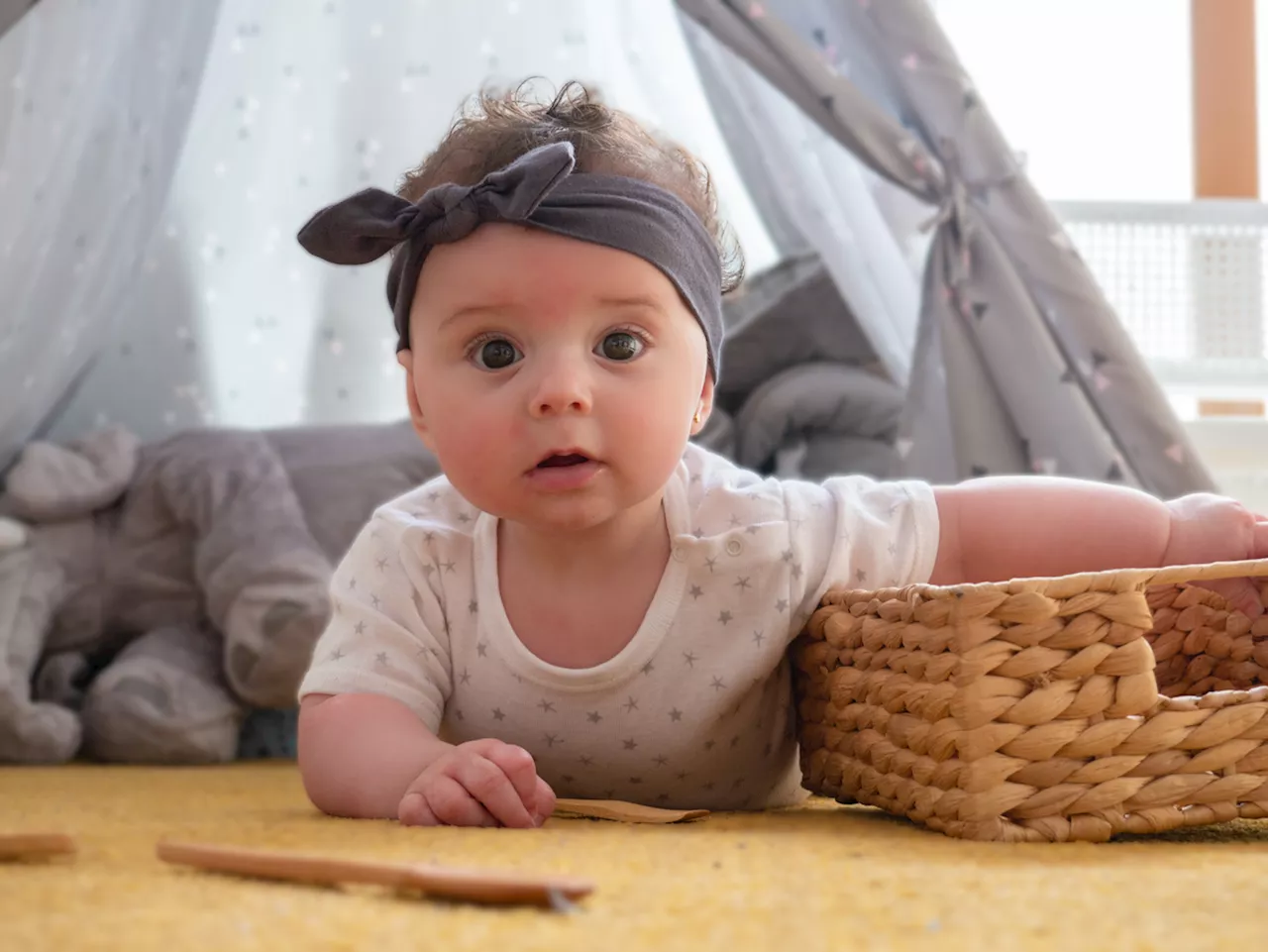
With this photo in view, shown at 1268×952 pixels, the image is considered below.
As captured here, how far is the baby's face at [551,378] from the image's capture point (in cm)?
87

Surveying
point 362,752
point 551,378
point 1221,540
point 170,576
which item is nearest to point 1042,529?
point 1221,540

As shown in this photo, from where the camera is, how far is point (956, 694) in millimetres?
724

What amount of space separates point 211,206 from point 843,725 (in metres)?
1.45

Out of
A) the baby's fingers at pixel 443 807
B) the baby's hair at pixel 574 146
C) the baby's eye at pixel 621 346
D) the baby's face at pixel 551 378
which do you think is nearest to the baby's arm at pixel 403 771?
the baby's fingers at pixel 443 807

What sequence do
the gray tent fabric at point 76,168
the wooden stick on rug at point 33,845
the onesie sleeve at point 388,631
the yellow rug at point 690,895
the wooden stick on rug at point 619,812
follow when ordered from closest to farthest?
the yellow rug at point 690,895
the wooden stick on rug at point 33,845
the wooden stick on rug at point 619,812
the onesie sleeve at point 388,631
the gray tent fabric at point 76,168

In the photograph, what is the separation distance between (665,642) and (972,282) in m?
0.77

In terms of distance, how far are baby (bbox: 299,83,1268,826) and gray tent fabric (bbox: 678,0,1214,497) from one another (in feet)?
1.47

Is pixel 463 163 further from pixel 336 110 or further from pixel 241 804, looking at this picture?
pixel 336 110

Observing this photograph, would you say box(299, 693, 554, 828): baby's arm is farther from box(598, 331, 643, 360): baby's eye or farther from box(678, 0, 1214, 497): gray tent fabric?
box(678, 0, 1214, 497): gray tent fabric

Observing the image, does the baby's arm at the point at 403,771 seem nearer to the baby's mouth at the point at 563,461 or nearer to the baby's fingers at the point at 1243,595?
the baby's mouth at the point at 563,461

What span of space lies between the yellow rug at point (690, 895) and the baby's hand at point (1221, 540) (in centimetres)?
19

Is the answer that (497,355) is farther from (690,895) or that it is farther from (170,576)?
(170,576)

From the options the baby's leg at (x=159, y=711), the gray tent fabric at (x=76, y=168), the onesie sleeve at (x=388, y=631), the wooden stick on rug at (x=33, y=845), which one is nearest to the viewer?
the wooden stick on rug at (x=33, y=845)

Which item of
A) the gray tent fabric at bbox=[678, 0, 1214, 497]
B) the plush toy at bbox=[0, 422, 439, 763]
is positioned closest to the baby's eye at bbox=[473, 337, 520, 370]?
the plush toy at bbox=[0, 422, 439, 763]
